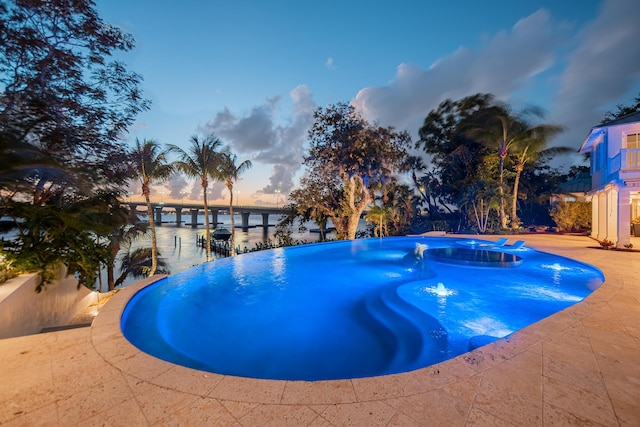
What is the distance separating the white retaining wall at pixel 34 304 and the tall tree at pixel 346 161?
14.1m

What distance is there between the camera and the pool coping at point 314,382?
7.43 ft

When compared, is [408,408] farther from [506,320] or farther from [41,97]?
[41,97]

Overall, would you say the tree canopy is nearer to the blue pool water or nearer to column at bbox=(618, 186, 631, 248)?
the blue pool water

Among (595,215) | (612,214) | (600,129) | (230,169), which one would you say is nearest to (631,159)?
(600,129)

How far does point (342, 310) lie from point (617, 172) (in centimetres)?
1272

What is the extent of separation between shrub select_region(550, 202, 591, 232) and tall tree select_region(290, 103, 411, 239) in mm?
11518

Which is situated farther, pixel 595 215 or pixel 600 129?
pixel 595 215

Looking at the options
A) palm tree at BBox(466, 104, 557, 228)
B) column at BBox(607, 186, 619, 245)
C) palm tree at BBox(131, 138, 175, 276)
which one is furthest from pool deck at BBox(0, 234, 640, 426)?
palm tree at BBox(466, 104, 557, 228)

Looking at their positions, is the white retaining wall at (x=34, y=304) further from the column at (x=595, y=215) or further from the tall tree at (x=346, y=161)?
the column at (x=595, y=215)

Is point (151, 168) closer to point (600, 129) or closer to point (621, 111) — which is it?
point (600, 129)

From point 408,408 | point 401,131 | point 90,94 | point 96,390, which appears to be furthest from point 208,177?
point 408,408

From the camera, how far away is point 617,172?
1042 centimetres

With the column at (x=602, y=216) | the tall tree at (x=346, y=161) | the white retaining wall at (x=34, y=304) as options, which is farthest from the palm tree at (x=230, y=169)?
the column at (x=602, y=216)

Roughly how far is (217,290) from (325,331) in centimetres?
395
